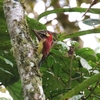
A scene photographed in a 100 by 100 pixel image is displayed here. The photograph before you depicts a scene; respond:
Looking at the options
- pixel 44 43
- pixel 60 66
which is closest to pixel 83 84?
pixel 44 43

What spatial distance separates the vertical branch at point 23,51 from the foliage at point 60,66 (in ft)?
0.55

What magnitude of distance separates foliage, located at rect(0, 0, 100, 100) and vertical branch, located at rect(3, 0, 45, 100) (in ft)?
0.55

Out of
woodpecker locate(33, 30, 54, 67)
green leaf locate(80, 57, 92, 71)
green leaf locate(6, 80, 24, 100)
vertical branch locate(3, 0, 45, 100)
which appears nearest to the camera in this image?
vertical branch locate(3, 0, 45, 100)

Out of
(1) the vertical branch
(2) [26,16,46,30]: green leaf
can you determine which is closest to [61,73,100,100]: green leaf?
(1) the vertical branch

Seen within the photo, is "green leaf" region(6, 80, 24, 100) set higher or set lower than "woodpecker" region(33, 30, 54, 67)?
lower

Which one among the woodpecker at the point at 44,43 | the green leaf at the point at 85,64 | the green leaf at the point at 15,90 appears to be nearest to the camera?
the woodpecker at the point at 44,43

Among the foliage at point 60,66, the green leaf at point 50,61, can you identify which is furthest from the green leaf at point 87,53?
the green leaf at point 50,61

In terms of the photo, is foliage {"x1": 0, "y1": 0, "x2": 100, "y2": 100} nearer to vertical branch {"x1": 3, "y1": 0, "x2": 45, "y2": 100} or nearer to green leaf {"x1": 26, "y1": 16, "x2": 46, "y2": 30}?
green leaf {"x1": 26, "y1": 16, "x2": 46, "y2": 30}

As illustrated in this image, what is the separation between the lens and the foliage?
112 cm

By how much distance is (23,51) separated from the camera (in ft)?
2.86

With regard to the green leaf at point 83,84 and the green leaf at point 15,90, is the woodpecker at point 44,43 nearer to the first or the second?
the green leaf at point 83,84

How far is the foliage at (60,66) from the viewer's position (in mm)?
1118

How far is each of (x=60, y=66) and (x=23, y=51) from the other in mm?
327

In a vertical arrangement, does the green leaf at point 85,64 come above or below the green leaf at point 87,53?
below
